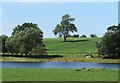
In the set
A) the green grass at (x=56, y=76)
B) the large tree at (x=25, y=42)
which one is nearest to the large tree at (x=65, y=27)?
the large tree at (x=25, y=42)

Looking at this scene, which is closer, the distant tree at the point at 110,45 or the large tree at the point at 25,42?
the distant tree at the point at 110,45

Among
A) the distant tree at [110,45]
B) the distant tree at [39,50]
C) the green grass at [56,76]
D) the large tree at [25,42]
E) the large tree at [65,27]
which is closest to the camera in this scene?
the green grass at [56,76]

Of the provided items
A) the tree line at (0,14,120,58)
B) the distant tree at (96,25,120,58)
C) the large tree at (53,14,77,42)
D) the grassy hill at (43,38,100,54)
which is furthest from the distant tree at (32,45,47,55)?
the large tree at (53,14,77,42)

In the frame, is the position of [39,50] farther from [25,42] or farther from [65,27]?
[65,27]

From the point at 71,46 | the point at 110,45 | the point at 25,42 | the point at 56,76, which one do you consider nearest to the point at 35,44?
the point at 25,42

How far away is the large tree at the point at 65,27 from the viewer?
166m

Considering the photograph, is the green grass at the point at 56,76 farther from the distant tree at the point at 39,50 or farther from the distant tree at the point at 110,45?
the distant tree at the point at 110,45

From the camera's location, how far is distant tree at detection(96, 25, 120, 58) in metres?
109

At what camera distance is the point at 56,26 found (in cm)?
16888

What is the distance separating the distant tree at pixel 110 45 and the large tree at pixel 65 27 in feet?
181

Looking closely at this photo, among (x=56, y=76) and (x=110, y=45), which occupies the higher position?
(x=110, y=45)

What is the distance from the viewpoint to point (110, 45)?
110m

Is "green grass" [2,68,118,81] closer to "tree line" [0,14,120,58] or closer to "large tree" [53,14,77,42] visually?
"tree line" [0,14,120,58]

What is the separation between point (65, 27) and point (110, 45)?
2351 inches
